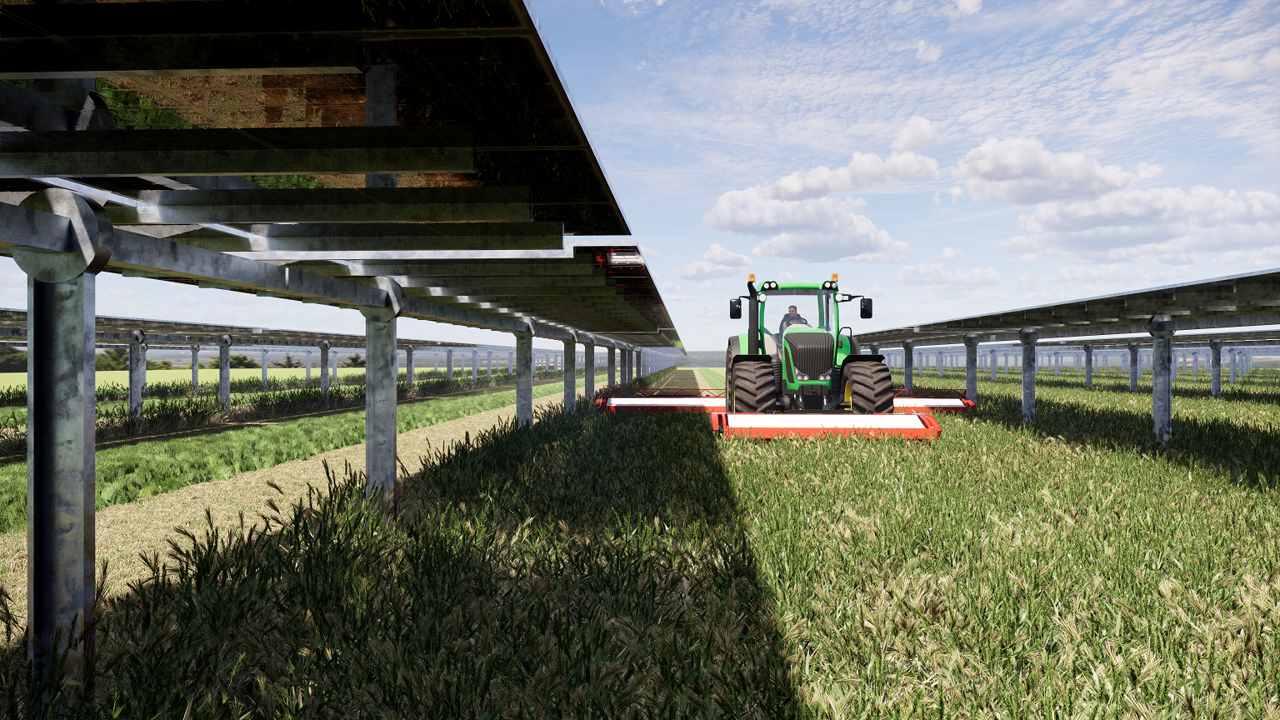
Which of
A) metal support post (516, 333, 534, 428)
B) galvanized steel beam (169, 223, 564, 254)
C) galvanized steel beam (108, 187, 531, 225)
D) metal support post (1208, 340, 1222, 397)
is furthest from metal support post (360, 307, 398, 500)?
metal support post (1208, 340, 1222, 397)

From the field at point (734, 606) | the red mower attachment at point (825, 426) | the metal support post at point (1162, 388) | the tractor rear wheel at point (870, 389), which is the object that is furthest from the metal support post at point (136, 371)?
the metal support post at point (1162, 388)

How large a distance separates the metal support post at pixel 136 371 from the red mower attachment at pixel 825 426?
39.9 ft

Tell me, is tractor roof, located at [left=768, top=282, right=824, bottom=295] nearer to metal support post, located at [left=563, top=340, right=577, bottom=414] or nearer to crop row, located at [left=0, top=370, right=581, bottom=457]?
metal support post, located at [left=563, top=340, right=577, bottom=414]

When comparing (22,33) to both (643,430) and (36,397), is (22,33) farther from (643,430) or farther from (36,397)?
(643,430)

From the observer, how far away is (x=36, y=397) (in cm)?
308

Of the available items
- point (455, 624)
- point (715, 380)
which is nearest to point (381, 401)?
point (455, 624)

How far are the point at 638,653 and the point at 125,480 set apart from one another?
26.0 ft

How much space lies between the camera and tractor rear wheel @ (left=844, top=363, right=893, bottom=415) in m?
10.1

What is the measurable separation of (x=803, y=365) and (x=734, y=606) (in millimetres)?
7424

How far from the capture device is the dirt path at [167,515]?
513 centimetres

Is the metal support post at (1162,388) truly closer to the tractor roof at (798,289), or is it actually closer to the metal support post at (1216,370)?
the tractor roof at (798,289)

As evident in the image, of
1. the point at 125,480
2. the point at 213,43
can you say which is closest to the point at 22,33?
the point at 213,43

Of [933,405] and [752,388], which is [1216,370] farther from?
[752,388]

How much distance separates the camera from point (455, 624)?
Answer: 11.1 feet
